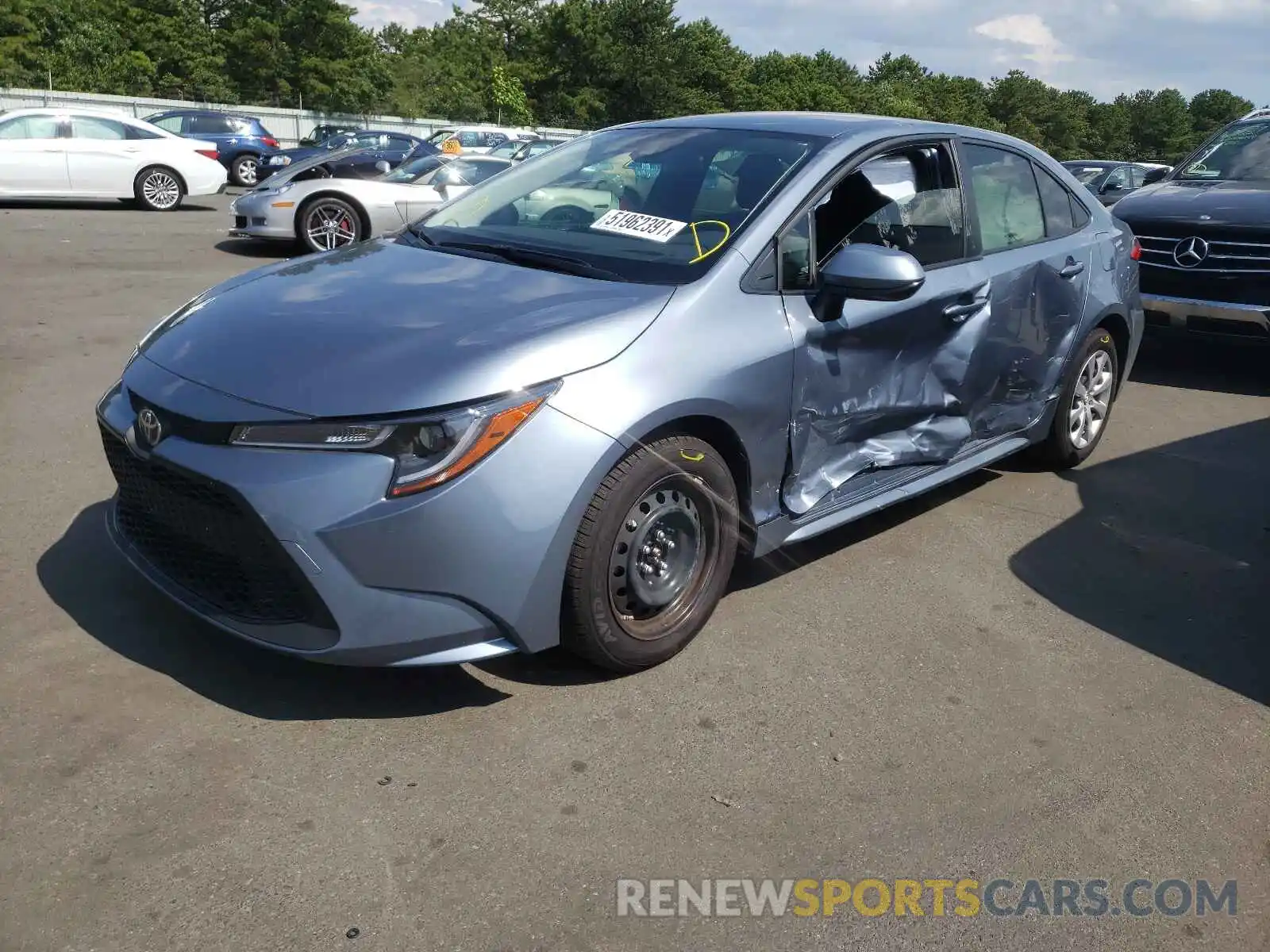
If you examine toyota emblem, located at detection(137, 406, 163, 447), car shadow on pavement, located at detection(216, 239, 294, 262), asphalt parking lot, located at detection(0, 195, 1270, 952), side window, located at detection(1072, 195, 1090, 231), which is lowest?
asphalt parking lot, located at detection(0, 195, 1270, 952)

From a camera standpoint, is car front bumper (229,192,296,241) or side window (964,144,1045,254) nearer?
side window (964,144,1045,254)

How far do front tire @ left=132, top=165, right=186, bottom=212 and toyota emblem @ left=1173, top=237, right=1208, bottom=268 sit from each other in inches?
536

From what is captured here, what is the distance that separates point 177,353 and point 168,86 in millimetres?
55981

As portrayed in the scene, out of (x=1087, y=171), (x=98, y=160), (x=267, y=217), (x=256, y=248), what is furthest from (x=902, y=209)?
(x=1087, y=171)

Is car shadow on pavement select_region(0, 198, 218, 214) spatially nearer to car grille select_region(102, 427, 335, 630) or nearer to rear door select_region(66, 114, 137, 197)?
rear door select_region(66, 114, 137, 197)

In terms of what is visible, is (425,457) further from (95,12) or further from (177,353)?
(95,12)

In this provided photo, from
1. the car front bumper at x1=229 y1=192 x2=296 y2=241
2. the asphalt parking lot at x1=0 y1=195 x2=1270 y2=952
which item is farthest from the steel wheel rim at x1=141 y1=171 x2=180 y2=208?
the asphalt parking lot at x1=0 y1=195 x2=1270 y2=952

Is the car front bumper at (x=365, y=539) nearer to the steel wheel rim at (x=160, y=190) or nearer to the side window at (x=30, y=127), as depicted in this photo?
the side window at (x=30, y=127)

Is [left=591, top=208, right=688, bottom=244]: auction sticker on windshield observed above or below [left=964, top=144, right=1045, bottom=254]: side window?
below

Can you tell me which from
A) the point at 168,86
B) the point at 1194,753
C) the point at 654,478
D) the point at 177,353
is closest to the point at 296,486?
the point at 177,353

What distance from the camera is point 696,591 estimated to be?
361 cm

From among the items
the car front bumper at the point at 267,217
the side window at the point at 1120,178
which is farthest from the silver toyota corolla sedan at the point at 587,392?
the side window at the point at 1120,178

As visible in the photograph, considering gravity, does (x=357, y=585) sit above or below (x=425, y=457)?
below

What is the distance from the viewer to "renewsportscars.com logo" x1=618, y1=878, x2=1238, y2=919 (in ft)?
8.36
